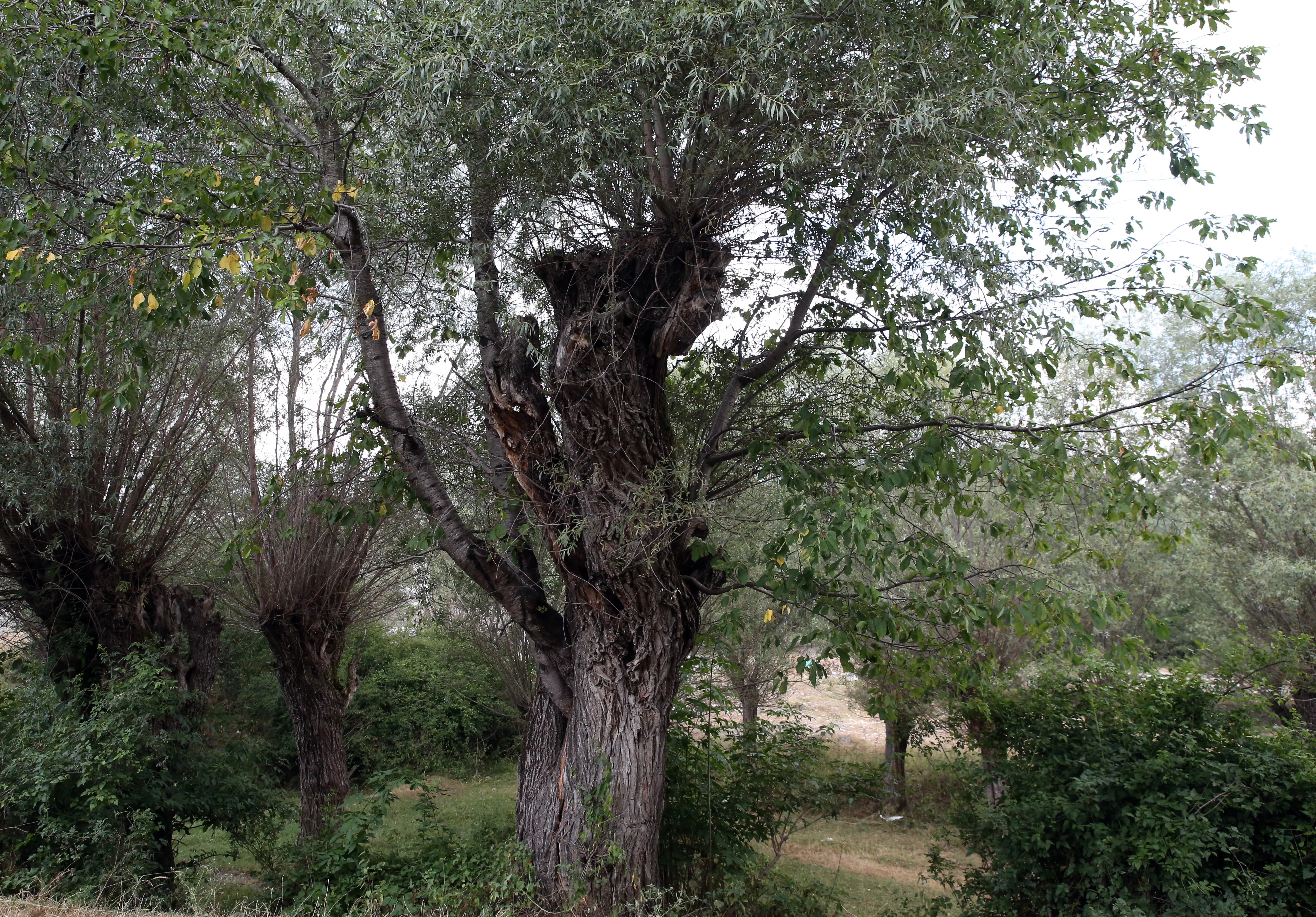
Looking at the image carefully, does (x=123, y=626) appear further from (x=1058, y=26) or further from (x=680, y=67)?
(x=1058, y=26)

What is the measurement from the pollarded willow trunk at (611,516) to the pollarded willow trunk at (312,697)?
525cm

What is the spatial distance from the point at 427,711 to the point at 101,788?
13341 mm

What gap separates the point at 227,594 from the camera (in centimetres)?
1019

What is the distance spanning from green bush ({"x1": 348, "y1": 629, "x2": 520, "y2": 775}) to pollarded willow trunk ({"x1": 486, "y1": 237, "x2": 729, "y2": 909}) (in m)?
13.3

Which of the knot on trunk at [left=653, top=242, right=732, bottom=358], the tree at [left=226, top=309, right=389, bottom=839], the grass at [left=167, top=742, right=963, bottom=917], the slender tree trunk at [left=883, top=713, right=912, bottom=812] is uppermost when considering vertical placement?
the knot on trunk at [left=653, top=242, right=732, bottom=358]

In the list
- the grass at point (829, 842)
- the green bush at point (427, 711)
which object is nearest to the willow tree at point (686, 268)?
the grass at point (829, 842)

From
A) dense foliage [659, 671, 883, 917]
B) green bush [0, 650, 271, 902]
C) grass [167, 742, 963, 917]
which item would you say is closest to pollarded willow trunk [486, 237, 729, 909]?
dense foliage [659, 671, 883, 917]

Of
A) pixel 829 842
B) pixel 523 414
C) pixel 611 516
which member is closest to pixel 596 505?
pixel 611 516

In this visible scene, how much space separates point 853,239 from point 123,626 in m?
8.31

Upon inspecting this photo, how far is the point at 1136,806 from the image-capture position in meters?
5.69

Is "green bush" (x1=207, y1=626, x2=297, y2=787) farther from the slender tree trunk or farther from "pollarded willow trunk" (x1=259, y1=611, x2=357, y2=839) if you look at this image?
the slender tree trunk

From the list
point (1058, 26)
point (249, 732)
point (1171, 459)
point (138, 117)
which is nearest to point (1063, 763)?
point (1171, 459)

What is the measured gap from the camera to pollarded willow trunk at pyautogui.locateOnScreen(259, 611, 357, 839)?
9.94 meters

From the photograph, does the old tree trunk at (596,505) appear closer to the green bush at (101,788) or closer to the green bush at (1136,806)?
the green bush at (1136,806)
